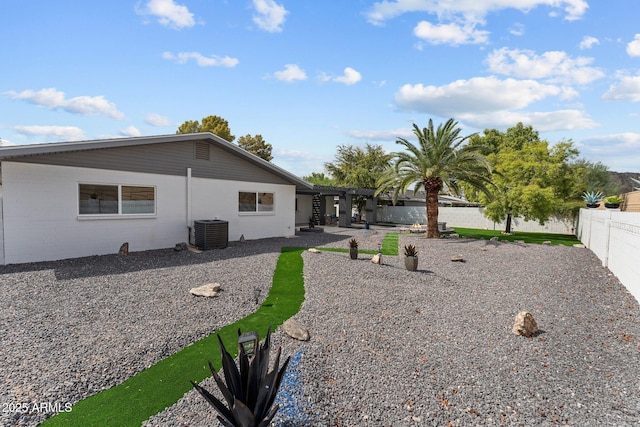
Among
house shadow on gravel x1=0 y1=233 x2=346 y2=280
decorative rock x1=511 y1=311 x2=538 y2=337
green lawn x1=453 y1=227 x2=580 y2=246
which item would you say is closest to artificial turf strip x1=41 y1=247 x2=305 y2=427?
decorative rock x1=511 y1=311 x2=538 y2=337

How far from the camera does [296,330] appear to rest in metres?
5.25

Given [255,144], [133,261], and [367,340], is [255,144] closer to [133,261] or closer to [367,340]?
[133,261]

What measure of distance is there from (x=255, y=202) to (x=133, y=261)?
6.58m

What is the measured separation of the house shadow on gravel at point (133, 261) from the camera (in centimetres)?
824

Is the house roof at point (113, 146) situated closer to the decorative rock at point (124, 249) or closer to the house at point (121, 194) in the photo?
the house at point (121, 194)

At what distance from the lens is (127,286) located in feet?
23.8

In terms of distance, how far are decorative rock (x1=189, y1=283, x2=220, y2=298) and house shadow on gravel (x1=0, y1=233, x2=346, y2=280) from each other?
2.64 m

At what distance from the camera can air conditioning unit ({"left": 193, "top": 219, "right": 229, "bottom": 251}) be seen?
11.9 metres

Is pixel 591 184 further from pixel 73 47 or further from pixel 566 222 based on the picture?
pixel 73 47

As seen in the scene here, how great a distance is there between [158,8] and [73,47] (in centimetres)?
273

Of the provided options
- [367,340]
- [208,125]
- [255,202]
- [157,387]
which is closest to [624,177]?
[208,125]

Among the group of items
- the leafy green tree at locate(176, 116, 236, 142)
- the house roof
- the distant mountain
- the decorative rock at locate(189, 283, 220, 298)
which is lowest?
the decorative rock at locate(189, 283, 220, 298)

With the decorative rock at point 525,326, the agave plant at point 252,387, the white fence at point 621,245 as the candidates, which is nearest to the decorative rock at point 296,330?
the agave plant at point 252,387

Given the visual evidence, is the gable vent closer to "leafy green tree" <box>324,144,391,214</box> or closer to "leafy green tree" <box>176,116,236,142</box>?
"leafy green tree" <box>324,144,391,214</box>
